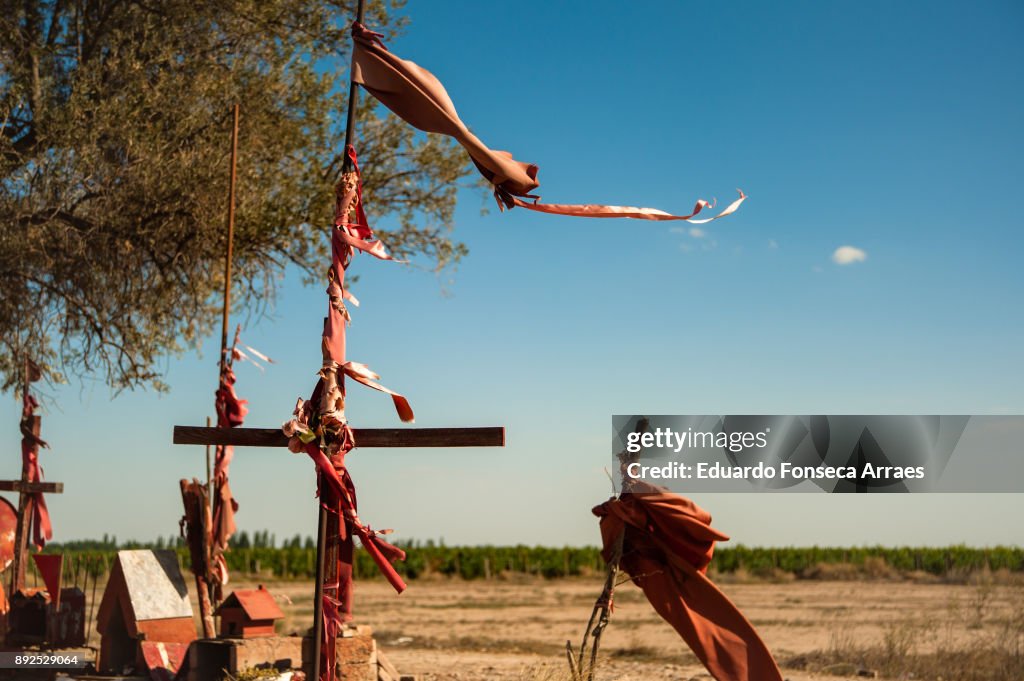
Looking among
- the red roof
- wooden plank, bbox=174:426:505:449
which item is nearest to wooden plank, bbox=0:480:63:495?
the red roof

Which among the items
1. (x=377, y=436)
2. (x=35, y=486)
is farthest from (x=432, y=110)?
(x=35, y=486)

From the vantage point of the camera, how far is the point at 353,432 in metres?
5.53

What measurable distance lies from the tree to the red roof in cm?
761

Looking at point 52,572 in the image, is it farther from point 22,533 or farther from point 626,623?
point 626,623

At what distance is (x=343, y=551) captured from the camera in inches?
217

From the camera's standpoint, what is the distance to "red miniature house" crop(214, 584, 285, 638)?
894cm

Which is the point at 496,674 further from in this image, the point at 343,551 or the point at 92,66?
the point at 92,66

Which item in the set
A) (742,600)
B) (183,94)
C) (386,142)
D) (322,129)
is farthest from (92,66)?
(742,600)

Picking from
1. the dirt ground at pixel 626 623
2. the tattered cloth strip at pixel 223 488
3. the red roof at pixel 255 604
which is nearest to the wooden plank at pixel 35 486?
the tattered cloth strip at pixel 223 488

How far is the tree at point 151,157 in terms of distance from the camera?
1491cm

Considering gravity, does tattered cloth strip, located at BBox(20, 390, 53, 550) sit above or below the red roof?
above

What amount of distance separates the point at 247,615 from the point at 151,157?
8.29 m

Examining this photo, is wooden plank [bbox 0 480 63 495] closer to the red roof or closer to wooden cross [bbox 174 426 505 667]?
the red roof

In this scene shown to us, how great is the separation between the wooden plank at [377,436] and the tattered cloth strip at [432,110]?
1259 mm
